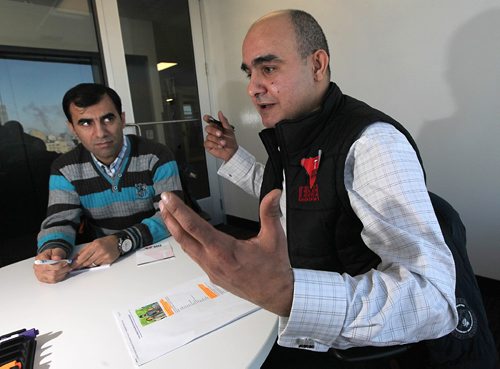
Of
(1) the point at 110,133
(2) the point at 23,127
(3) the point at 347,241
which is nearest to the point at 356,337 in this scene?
(3) the point at 347,241

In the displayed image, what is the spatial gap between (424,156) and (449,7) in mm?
870

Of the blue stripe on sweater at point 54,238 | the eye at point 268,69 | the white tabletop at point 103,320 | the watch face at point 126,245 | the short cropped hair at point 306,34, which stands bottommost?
the white tabletop at point 103,320

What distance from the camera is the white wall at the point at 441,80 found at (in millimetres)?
→ 1686

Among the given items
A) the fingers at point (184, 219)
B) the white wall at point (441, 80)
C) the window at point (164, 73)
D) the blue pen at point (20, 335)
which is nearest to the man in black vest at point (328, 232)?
the fingers at point (184, 219)

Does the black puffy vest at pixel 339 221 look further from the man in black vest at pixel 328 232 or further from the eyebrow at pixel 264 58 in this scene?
the eyebrow at pixel 264 58

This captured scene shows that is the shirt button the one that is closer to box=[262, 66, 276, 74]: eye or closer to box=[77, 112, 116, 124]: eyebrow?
box=[262, 66, 276, 74]: eye

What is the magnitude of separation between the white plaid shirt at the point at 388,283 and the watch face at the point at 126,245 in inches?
30.5

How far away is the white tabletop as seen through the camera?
0.60 meters

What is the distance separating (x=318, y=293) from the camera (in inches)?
20.0

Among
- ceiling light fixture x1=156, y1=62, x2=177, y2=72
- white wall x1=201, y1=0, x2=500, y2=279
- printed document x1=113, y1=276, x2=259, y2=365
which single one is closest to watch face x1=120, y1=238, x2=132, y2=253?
printed document x1=113, y1=276, x2=259, y2=365

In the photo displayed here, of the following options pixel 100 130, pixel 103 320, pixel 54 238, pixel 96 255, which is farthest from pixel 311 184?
pixel 100 130

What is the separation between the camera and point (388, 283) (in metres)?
0.56

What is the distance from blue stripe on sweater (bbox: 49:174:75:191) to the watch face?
55cm

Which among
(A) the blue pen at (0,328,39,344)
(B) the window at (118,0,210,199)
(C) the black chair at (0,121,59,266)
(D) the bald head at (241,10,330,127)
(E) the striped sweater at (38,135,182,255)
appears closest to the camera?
(A) the blue pen at (0,328,39,344)
